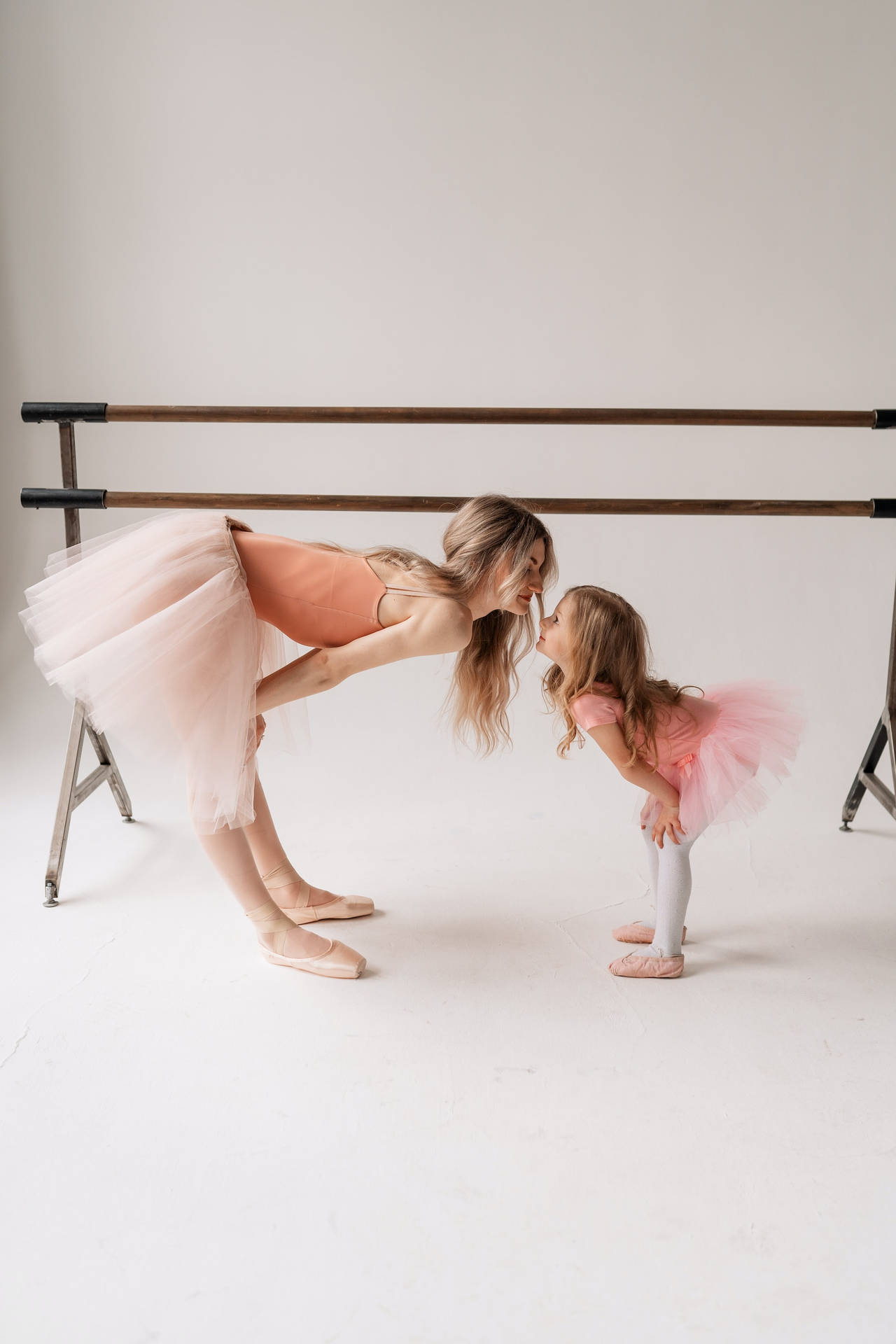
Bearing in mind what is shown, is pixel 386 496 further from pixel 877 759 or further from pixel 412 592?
pixel 877 759

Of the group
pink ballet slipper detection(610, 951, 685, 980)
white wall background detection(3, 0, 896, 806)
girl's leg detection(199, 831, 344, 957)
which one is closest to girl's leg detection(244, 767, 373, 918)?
girl's leg detection(199, 831, 344, 957)

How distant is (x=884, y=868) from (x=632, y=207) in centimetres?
191

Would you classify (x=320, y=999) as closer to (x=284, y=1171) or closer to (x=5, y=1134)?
(x=284, y=1171)

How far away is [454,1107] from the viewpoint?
1.46 meters

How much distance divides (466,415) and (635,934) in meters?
1.03

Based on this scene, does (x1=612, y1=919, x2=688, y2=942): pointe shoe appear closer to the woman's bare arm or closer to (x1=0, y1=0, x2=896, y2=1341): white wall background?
the woman's bare arm

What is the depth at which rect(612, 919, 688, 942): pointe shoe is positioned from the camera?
1.88 meters

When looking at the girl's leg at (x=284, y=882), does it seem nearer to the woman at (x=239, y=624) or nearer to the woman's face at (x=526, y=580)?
the woman at (x=239, y=624)

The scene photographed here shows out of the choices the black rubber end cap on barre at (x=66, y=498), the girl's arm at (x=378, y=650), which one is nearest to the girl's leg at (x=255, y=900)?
the girl's arm at (x=378, y=650)

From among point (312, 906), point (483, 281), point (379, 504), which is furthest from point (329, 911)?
point (483, 281)

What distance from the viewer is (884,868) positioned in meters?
2.19

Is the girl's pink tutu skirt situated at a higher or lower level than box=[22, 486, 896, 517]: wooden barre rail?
lower

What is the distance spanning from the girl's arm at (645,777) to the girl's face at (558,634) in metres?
0.15

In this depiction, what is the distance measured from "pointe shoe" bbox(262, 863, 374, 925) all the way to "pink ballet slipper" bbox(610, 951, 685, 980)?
0.50 m
